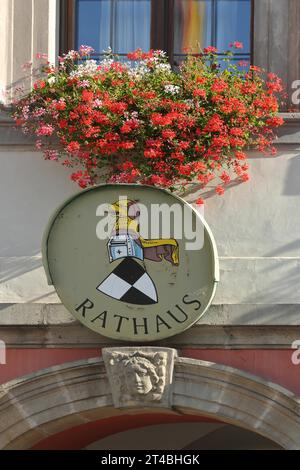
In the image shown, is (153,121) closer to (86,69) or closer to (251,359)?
(86,69)

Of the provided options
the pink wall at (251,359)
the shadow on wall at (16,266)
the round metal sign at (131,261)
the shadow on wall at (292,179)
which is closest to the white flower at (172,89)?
the round metal sign at (131,261)

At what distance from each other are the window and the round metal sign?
1304 mm

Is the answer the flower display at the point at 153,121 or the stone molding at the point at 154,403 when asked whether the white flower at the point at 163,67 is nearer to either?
the flower display at the point at 153,121

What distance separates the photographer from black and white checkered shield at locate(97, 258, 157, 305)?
8.75 meters

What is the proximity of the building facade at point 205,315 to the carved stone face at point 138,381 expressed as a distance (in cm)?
9

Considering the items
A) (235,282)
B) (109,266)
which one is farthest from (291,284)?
(109,266)

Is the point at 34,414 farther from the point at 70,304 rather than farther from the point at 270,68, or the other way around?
the point at 270,68

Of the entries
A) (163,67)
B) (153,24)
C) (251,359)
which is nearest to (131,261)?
(251,359)

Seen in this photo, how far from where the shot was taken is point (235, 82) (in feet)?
29.7

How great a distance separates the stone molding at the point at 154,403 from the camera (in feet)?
28.1

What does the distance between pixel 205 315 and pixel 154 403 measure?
610 millimetres

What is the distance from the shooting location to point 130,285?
877 cm

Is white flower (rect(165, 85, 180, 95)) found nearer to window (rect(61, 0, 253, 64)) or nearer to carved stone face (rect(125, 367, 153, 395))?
window (rect(61, 0, 253, 64))

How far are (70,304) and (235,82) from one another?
1734 millimetres
